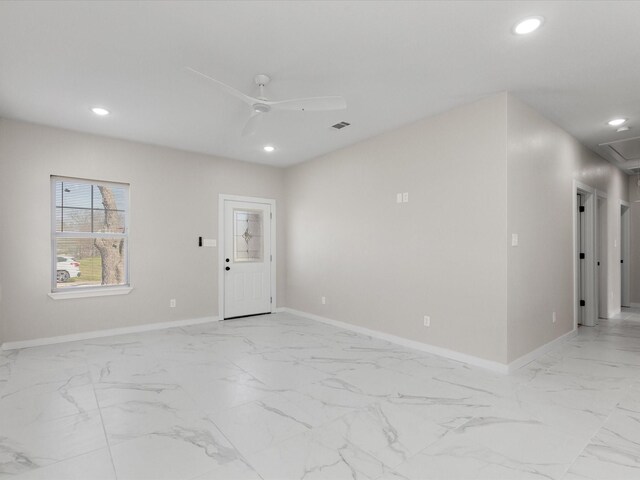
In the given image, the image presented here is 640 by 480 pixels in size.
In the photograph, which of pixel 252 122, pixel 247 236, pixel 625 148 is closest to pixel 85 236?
pixel 247 236

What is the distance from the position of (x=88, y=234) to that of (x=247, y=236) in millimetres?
2279

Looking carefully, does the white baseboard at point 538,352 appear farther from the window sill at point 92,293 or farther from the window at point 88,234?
the window at point 88,234

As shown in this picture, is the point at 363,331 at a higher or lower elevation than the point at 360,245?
lower

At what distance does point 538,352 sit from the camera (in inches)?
144

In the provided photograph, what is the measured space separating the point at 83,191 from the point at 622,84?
19.9 feet

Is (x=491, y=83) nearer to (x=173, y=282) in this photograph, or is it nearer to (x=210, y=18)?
(x=210, y=18)

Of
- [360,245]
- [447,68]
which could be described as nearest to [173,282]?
[360,245]

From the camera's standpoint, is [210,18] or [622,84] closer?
[210,18]

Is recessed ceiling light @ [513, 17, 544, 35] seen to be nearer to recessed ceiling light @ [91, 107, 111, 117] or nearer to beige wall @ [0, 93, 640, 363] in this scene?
beige wall @ [0, 93, 640, 363]

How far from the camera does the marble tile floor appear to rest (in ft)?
6.10

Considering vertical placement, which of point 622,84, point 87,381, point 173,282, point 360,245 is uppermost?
point 622,84

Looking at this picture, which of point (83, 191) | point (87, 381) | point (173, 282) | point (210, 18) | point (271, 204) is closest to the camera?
point (210, 18)

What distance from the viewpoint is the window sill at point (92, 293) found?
4218mm

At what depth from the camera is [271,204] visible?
6.15 meters
